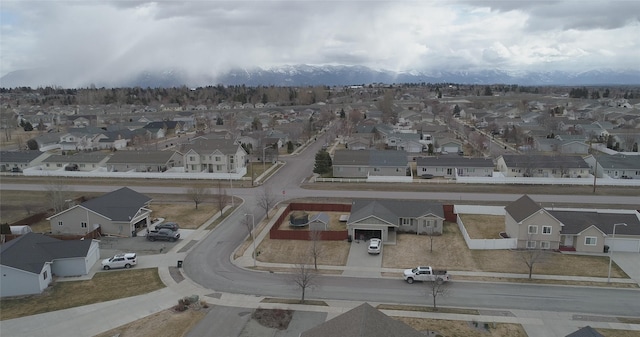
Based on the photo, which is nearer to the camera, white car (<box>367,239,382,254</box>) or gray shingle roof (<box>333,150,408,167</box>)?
white car (<box>367,239,382,254</box>)

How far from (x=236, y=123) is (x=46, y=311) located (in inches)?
3416

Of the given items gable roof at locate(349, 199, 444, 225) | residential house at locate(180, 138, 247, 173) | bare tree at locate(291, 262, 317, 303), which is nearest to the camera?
bare tree at locate(291, 262, 317, 303)

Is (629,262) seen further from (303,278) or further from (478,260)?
(303,278)

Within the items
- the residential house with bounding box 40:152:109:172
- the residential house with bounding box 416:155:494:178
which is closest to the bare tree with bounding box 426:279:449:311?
the residential house with bounding box 416:155:494:178

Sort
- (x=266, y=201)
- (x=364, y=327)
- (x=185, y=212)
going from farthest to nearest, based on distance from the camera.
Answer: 1. (x=185, y=212)
2. (x=266, y=201)
3. (x=364, y=327)

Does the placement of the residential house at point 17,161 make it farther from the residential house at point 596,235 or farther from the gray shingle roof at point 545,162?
the residential house at point 596,235

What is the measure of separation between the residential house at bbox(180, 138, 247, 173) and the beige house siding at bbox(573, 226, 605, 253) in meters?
42.5

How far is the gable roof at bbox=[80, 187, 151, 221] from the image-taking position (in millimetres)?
38906

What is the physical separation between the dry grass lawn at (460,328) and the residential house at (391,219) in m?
12.7

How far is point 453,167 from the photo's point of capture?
194 ft

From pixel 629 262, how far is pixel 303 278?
23621 mm

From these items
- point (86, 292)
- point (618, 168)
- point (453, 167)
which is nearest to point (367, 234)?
point (86, 292)

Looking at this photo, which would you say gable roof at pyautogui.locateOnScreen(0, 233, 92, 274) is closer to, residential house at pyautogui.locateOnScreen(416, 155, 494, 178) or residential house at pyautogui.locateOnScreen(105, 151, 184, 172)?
residential house at pyautogui.locateOnScreen(105, 151, 184, 172)

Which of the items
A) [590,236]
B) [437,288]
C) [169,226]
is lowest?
[437,288]
